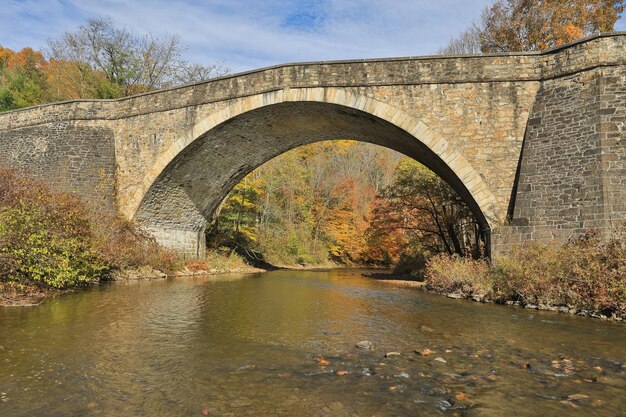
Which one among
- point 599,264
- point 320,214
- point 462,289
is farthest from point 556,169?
point 320,214

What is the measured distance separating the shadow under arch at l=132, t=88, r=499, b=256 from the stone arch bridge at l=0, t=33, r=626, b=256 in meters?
0.06

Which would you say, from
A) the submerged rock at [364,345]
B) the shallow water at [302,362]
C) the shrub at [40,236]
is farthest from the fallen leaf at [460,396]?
the shrub at [40,236]

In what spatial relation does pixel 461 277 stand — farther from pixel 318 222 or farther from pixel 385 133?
pixel 318 222

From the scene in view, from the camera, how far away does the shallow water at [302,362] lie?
178 inches

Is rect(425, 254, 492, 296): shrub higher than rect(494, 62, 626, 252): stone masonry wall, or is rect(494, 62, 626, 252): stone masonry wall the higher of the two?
rect(494, 62, 626, 252): stone masonry wall

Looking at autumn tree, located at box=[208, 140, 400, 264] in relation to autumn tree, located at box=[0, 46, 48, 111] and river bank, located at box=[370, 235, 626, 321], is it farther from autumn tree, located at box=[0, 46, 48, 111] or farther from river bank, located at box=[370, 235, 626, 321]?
river bank, located at box=[370, 235, 626, 321]

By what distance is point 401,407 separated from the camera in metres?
4.50

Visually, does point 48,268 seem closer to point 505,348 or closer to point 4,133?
point 505,348

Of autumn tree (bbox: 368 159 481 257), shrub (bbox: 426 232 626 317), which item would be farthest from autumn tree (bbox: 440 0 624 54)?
shrub (bbox: 426 232 626 317)

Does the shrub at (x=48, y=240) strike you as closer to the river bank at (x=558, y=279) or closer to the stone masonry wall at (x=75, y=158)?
the stone masonry wall at (x=75, y=158)

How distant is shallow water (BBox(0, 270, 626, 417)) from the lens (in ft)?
14.8

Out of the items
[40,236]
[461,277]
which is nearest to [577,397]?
[461,277]

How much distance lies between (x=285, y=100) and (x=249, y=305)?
804 centimetres

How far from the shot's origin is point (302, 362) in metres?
6.00
